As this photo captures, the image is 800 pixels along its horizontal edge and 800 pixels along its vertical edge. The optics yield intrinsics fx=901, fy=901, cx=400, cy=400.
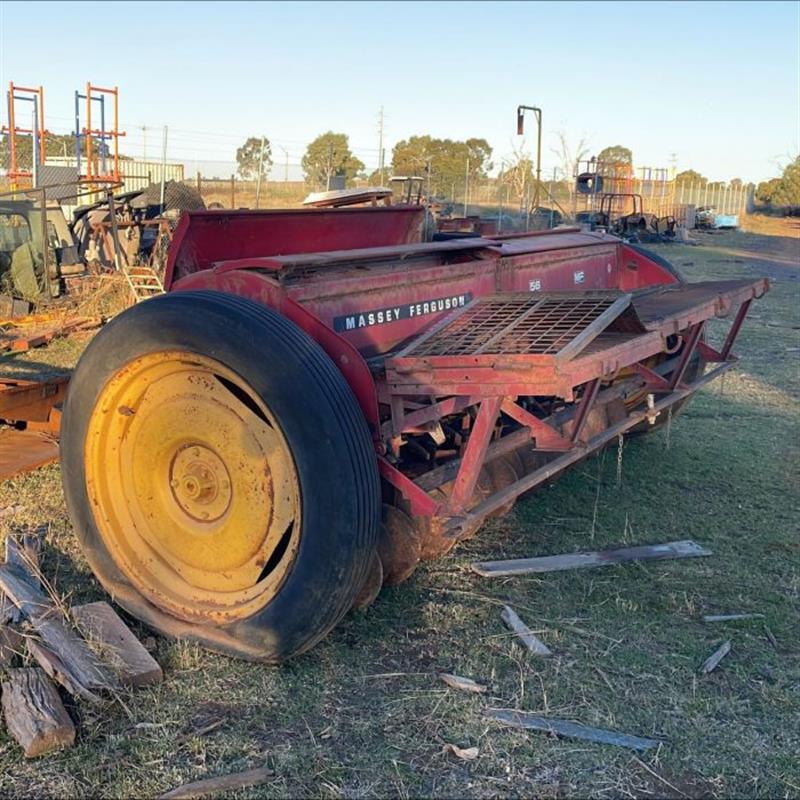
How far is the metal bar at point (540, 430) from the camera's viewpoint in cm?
327

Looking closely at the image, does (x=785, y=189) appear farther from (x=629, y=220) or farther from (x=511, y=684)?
(x=511, y=684)

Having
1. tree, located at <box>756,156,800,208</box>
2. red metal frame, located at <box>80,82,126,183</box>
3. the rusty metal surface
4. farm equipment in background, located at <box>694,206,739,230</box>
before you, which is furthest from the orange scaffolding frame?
tree, located at <box>756,156,800,208</box>

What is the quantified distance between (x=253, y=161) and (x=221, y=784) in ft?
141

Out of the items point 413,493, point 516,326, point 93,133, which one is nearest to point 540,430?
point 516,326

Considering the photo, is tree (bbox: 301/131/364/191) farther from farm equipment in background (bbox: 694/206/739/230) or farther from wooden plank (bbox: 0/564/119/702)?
wooden plank (bbox: 0/564/119/702)

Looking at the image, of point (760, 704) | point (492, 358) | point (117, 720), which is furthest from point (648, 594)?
point (117, 720)

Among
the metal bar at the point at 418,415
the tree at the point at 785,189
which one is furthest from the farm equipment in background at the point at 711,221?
the metal bar at the point at 418,415

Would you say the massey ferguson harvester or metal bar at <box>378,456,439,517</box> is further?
metal bar at <box>378,456,439,517</box>

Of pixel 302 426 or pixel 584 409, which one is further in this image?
pixel 584 409

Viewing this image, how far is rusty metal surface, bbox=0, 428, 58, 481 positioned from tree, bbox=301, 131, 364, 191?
15.3 metres

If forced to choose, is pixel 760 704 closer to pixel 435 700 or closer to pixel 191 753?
pixel 435 700

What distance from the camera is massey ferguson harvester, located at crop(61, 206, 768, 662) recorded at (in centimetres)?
285

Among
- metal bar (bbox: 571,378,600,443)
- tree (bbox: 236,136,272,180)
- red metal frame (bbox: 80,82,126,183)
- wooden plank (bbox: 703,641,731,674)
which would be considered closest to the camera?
wooden plank (bbox: 703,641,731,674)

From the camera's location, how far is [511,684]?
304cm
